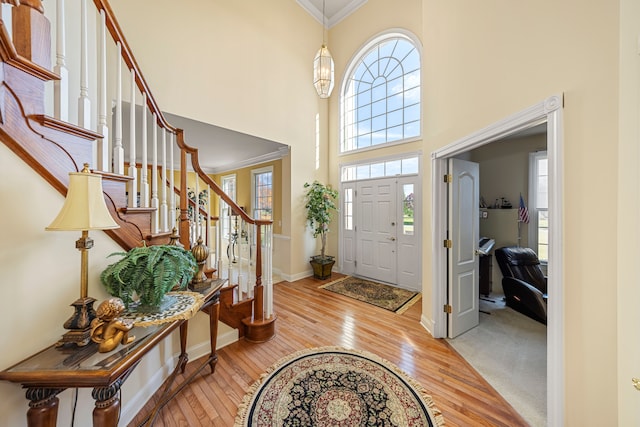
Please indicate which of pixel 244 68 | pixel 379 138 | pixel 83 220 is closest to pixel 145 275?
pixel 83 220

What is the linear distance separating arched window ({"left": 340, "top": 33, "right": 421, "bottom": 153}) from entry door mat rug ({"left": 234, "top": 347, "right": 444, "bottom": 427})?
3.60 metres

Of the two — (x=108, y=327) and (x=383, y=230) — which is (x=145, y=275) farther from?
(x=383, y=230)

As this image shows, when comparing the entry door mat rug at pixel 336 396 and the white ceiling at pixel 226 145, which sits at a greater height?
the white ceiling at pixel 226 145

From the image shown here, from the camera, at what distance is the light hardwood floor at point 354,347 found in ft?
5.12

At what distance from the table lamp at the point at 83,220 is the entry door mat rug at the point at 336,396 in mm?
1147

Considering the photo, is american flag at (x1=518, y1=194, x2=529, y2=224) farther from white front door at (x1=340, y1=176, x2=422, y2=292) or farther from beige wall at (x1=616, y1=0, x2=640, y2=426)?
beige wall at (x1=616, y1=0, x2=640, y2=426)

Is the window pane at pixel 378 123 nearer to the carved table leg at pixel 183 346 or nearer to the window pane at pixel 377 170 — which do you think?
the window pane at pixel 377 170

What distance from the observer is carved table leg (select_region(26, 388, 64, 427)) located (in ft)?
2.69

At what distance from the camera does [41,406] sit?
0.83 m

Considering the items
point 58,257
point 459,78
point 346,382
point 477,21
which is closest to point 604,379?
point 346,382

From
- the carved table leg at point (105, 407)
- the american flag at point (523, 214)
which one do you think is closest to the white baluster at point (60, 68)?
the carved table leg at point (105, 407)

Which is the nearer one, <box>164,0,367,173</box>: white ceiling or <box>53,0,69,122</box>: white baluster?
<box>53,0,69,122</box>: white baluster

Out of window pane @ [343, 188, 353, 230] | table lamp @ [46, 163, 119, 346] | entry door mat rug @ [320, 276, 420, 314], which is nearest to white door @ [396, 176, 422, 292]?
entry door mat rug @ [320, 276, 420, 314]

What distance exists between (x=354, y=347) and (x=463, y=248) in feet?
5.32
